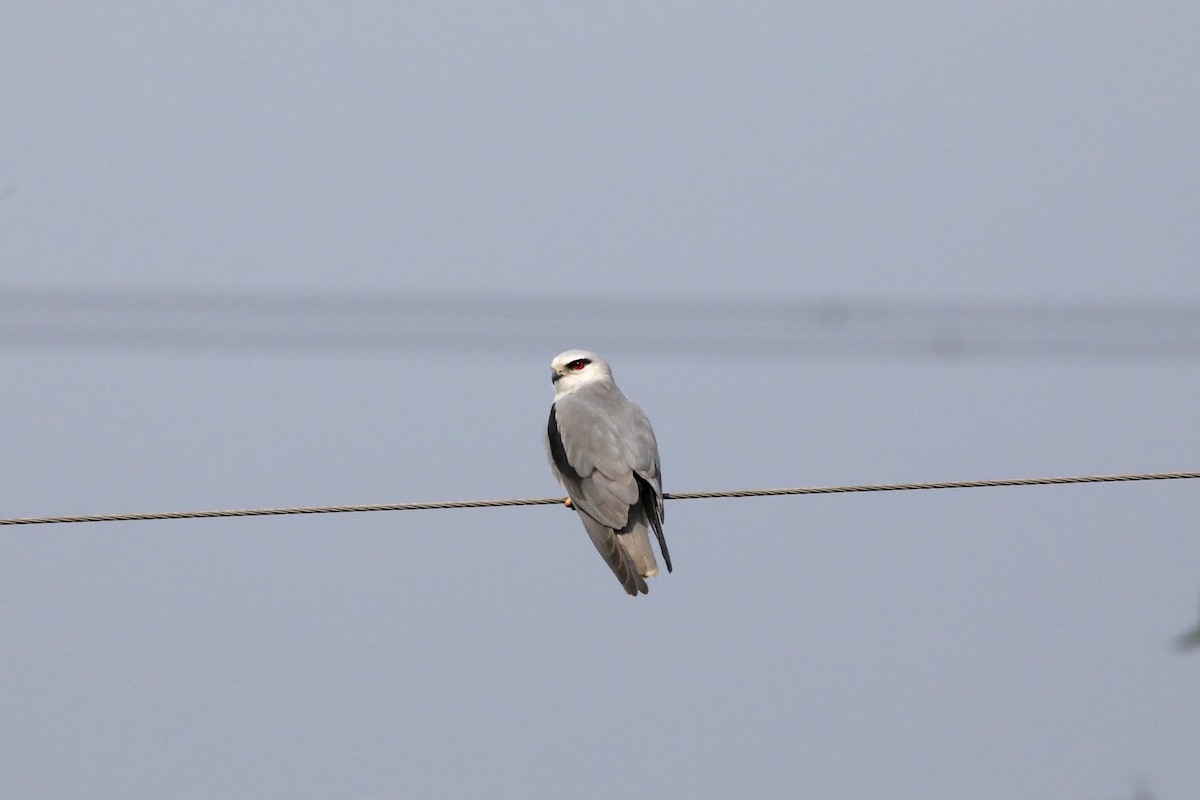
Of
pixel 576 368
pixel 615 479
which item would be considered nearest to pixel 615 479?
pixel 615 479

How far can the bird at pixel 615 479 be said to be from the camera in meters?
7.55

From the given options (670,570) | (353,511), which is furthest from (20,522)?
(670,570)

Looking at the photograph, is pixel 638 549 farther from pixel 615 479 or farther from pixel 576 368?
pixel 576 368

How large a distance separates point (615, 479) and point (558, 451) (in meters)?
0.58

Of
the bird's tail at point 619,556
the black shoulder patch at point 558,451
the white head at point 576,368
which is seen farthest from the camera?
the white head at point 576,368

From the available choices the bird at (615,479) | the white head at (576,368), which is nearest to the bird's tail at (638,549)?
the bird at (615,479)

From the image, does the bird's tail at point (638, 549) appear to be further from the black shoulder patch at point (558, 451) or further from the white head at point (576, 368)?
the white head at point (576, 368)

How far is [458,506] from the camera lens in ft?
18.5

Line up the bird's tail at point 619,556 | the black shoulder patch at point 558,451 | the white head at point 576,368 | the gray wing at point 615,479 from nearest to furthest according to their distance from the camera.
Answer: the bird's tail at point 619,556
the gray wing at point 615,479
the black shoulder patch at point 558,451
the white head at point 576,368

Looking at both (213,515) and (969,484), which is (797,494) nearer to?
(969,484)

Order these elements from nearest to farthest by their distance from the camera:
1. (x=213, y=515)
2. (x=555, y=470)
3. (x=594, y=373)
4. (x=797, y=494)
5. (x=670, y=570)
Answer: (x=213, y=515) < (x=797, y=494) < (x=670, y=570) < (x=555, y=470) < (x=594, y=373)

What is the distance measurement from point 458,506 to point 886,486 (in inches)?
61.9

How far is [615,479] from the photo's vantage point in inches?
301

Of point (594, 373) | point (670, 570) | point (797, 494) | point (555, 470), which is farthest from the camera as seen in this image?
point (594, 373)
